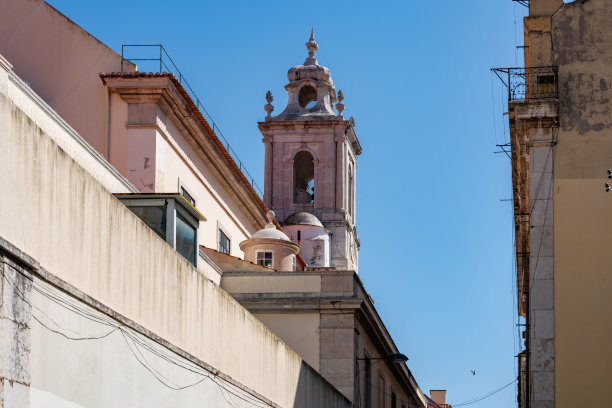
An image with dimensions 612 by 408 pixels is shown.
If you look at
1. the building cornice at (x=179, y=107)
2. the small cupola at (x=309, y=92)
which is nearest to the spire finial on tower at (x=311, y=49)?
the small cupola at (x=309, y=92)

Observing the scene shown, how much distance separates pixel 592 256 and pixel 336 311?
702 cm

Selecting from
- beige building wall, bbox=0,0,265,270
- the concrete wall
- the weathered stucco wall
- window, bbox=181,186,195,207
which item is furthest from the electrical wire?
window, bbox=181,186,195,207

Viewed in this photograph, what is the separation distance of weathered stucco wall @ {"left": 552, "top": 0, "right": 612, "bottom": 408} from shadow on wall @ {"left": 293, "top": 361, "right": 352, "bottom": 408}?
4135 mm

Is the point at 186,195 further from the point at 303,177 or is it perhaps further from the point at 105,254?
the point at 303,177

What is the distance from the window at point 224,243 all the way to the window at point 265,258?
1192mm

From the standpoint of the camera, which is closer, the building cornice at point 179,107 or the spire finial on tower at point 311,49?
the building cornice at point 179,107

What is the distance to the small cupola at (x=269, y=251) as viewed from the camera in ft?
113

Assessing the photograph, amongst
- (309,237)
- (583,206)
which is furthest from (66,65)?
(309,237)

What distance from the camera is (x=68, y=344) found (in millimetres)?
11406

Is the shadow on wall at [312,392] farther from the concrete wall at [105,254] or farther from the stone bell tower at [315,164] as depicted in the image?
the stone bell tower at [315,164]

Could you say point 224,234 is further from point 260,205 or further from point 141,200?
point 141,200

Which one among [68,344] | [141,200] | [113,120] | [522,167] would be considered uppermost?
[113,120]

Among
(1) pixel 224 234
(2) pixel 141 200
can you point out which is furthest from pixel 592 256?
(1) pixel 224 234

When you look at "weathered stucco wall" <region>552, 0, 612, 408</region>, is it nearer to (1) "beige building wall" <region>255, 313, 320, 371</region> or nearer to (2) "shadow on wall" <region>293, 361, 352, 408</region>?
(2) "shadow on wall" <region>293, 361, 352, 408</region>
